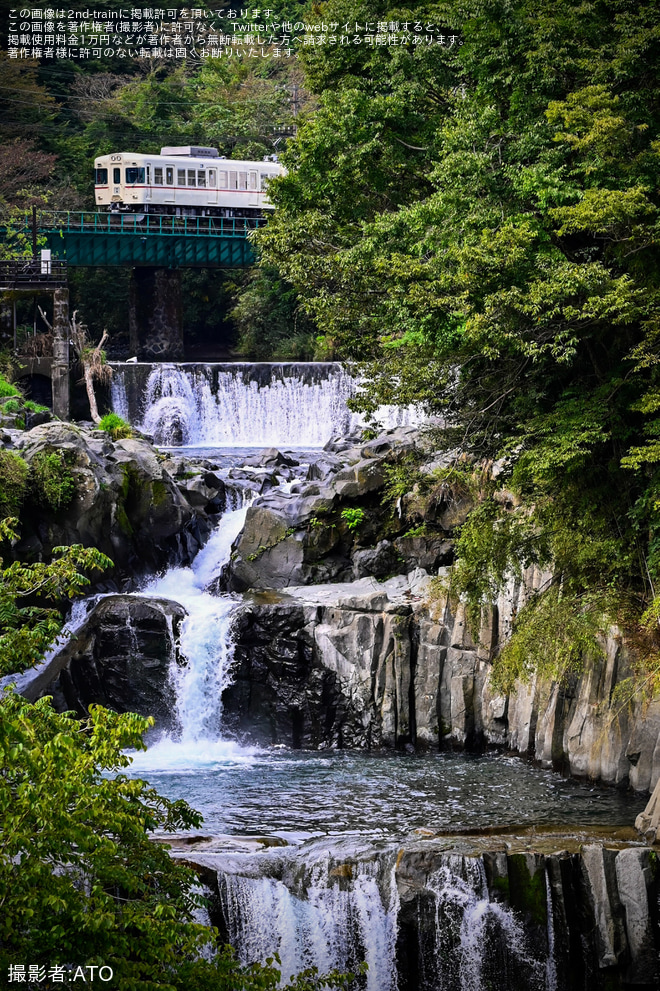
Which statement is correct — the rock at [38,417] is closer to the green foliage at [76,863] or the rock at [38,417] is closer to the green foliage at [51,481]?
the green foliage at [51,481]

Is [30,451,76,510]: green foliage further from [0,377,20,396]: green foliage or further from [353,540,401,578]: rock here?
[0,377,20,396]: green foliage

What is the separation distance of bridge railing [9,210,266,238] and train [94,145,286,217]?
12.9 inches

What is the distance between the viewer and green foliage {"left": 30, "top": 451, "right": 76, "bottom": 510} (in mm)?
21484

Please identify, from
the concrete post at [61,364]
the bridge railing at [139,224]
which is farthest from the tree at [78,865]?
the bridge railing at [139,224]

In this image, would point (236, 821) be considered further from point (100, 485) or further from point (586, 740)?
point (100, 485)

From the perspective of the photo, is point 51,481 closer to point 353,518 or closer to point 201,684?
point 201,684

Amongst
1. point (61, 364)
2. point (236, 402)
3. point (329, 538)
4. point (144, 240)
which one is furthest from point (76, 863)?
point (144, 240)

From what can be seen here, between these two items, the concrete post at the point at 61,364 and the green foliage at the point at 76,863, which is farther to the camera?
the concrete post at the point at 61,364

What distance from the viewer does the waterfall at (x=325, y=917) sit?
12992 millimetres

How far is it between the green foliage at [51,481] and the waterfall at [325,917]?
10.2m

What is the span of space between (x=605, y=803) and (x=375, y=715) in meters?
4.52

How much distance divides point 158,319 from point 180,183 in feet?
17.2

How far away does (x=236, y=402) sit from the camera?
3622cm

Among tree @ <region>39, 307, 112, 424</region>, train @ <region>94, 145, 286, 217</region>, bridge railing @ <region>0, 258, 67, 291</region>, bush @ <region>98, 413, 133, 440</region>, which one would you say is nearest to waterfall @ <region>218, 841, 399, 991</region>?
bush @ <region>98, 413, 133, 440</region>
